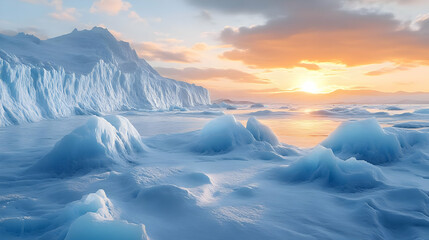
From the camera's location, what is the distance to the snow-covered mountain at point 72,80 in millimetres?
16205

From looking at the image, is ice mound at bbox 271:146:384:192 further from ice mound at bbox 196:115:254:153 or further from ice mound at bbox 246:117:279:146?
ice mound at bbox 246:117:279:146

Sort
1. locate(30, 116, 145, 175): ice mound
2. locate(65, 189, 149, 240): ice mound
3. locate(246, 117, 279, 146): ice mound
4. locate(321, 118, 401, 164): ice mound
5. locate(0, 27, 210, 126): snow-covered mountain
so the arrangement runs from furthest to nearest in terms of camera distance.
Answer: locate(0, 27, 210, 126): snow-covered mountain → locate(246, 117, 279, 146): ice mound → locate(321, 118, 401, 164): ice mound → locate(30, 116, 145, 175): ice mound → locate(65, 189, 149, 240): ice mound

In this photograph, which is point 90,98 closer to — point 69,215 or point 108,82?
point 108,82

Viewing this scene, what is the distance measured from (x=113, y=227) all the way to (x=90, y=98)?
29939 millimetres

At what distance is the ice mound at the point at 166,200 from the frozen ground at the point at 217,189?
1cm

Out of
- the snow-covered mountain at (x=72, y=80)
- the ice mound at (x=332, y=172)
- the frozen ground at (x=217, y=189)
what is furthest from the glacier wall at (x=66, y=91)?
the ice mound at (x=332, y=172)

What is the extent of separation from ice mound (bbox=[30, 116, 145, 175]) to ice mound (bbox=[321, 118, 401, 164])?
5687mm

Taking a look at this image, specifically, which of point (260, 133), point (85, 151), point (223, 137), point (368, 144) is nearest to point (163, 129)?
point (223, 137)

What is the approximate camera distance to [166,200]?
11.8ft

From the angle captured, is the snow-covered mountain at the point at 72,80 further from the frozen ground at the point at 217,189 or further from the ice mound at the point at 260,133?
the ice mound at the point at 260,133

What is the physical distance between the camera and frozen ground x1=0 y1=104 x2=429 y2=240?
294 cm

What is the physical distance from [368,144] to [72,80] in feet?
83.4

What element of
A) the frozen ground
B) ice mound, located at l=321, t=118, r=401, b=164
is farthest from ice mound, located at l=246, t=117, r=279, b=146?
ice mound, located at l=321, t=118, r=401, b=164

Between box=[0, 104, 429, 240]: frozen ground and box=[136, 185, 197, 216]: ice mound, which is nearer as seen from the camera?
box=[0, 104, 429, 240]: frozen ground
